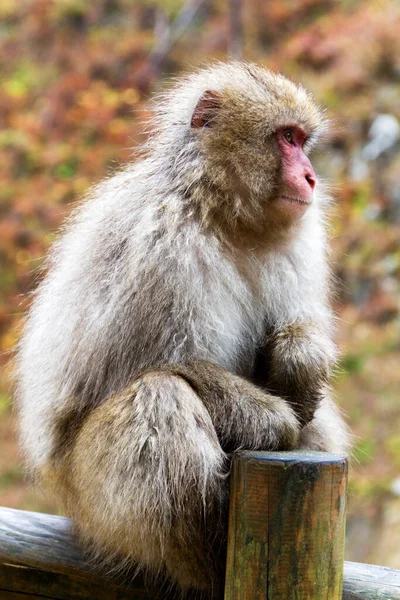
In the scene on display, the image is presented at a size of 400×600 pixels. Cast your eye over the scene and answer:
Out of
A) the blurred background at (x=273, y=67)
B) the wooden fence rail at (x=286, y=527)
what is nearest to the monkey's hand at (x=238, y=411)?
the wooden fence rail at (x=286, y=527)

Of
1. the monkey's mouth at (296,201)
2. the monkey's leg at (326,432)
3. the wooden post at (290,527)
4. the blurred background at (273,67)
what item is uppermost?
the blurred background at (273,67)

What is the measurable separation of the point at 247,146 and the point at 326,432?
1089mm

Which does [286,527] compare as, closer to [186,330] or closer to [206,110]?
[186,330]

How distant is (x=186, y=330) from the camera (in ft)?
8.80

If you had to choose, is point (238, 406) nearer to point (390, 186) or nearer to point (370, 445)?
point (370, 445)

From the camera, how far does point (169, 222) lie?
9.07 ft

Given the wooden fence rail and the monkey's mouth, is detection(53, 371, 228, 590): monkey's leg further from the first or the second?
the monkey's mouth

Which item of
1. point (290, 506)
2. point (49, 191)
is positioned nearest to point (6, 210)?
point (49, 191)

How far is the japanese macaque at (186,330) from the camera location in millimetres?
2518

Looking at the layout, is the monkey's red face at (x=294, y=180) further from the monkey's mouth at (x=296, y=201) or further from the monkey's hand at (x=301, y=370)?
the monkey's hand at (x=301, y=370)

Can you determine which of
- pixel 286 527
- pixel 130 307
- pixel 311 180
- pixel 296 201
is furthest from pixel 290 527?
pixel 311 180

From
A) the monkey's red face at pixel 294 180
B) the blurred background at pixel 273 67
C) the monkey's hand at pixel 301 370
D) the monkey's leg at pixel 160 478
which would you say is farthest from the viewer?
the blurred background at pixel 273 67

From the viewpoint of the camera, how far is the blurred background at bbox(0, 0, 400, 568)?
23.0 ft

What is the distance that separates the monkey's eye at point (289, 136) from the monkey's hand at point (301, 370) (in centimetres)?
71
